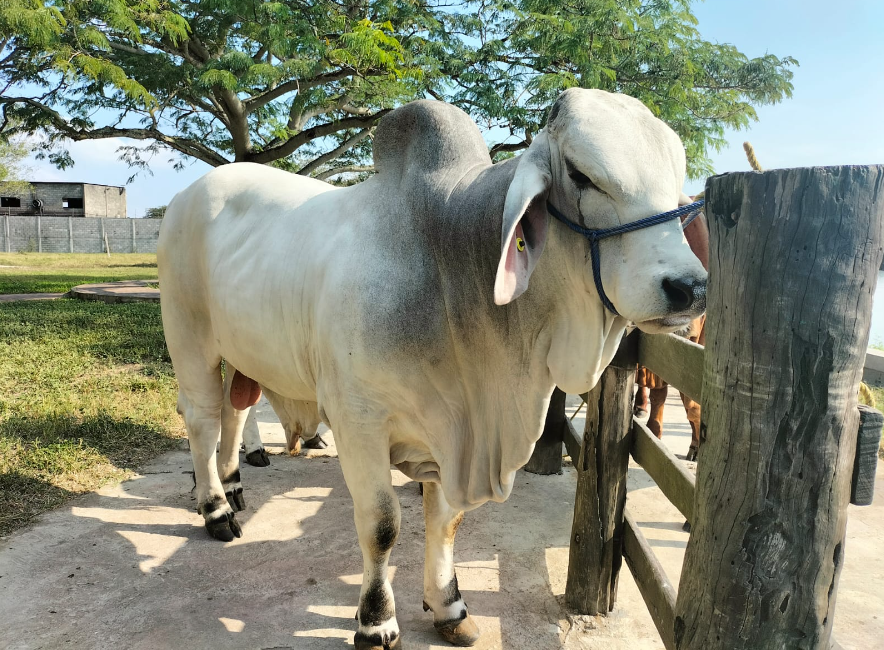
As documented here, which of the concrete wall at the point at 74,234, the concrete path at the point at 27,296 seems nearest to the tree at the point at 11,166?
the concrete wall at the point at 74,234

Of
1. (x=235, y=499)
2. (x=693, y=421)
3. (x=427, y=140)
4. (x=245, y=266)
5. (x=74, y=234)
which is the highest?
(x=74, y=234)

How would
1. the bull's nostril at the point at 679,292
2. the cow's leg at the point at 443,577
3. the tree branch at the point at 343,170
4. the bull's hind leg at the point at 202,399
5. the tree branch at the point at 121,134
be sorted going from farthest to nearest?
the tree branch at the point at 343,170 < the tree branch at the point at 121,134 < the bull's hind leg at the point at 202,399 < the cow's leg at the point at 443,577 < the bull's nostril at the point at 679,292

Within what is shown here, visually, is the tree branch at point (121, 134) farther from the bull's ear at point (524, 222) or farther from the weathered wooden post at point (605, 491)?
the bull's ear at point (524, 222)

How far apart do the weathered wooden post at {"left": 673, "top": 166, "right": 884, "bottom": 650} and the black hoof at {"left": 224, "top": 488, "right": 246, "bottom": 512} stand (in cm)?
274

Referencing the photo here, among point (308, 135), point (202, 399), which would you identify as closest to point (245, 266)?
point (202, 399)

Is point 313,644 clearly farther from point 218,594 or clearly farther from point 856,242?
point 856,242

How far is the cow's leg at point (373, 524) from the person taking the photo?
2244 millimetres

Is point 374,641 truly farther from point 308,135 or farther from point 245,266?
point 308,135

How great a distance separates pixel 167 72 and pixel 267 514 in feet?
25.6

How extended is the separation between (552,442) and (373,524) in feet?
6.95

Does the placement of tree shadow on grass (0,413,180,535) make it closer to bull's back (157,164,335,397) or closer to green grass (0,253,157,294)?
bull's back (157,164,335,397)

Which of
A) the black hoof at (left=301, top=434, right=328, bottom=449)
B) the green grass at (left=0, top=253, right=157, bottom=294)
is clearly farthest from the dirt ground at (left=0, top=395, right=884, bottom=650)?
the green grass at (left=0, top=253, right=157, bottom=294)

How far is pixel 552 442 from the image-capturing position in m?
4.21

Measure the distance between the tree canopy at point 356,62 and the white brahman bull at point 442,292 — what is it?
19.1ft
